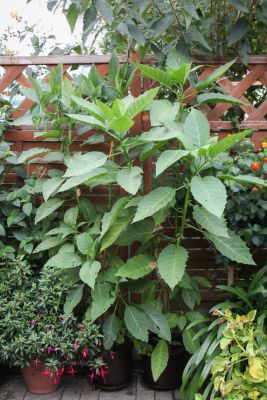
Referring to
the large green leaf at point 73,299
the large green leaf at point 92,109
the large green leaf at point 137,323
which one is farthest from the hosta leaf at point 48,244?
the large green leaf at point 92,109

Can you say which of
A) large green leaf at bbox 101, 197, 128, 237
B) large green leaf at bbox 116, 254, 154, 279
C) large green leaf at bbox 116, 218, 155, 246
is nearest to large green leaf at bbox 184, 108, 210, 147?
large green leaf at bbox 101, 197, 128, 237

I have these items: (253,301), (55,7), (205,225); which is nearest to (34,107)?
(55,7)

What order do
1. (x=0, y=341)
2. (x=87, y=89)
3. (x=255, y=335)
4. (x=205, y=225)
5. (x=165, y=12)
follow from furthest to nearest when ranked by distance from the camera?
(x=165, y=12), (x=87, y=89), (x=0, y=341), (x=205, y=225), (x=255, y=335)

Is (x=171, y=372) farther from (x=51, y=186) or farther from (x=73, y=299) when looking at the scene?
(x=51, y=186)

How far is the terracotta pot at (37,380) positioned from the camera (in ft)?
9.99

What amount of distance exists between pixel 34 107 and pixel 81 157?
0.67 m

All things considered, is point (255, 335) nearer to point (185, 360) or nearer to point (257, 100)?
A: point (185, 360)

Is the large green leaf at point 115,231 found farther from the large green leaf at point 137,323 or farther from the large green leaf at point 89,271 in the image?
the large green leaf at point 137,323

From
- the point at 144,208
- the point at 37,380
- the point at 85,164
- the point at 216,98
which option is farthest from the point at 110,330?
the point at 216,98

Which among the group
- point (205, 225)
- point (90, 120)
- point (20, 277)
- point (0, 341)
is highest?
point (90, 120)

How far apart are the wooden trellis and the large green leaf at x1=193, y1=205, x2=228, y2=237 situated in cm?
65

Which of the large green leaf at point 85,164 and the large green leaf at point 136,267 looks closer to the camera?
the large green leaf at point 85,164

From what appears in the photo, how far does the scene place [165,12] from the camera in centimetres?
327

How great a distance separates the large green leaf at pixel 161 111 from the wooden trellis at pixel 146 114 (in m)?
0.31
